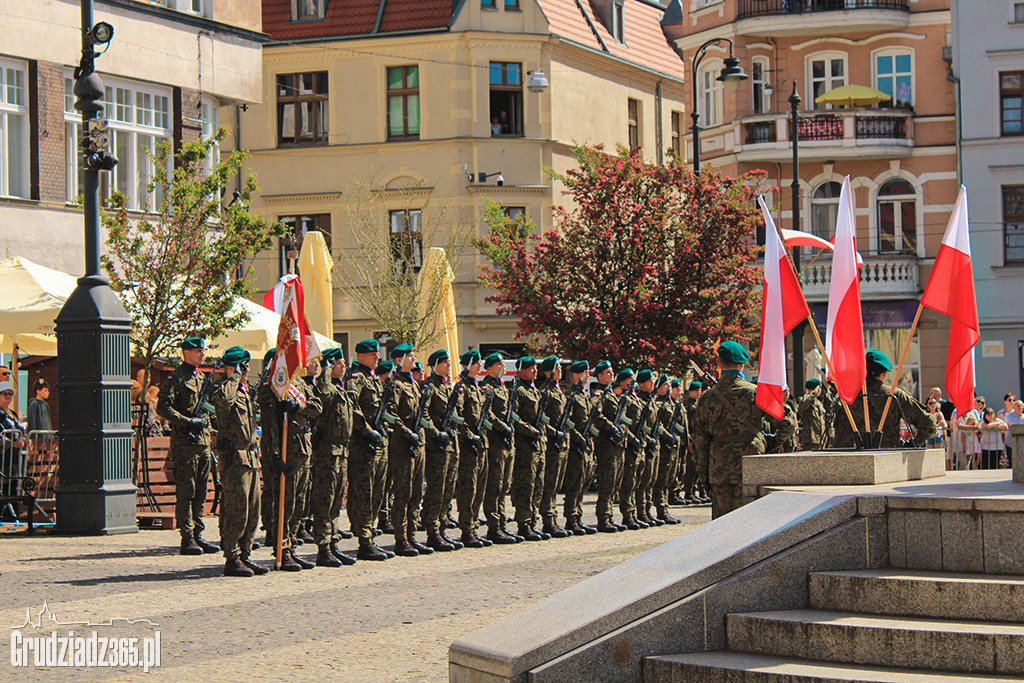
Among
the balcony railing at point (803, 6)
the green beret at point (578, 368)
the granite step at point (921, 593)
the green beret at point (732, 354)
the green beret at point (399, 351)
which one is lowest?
the granite step at point (921, 593)

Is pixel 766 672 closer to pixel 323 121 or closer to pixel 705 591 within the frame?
pixel 705 591

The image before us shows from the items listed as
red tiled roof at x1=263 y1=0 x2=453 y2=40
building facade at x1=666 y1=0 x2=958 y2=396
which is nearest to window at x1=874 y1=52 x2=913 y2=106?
building facade at x1=666 y1=0 x2=958 y2=396

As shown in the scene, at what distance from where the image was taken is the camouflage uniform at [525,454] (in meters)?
16.6

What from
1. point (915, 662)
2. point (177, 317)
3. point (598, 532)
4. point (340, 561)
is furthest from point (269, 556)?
point (915, 662)

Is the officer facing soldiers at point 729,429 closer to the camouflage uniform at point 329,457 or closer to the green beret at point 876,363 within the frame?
the green beret at point 876,363

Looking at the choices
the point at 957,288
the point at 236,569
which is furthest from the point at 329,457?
the point at 957,288

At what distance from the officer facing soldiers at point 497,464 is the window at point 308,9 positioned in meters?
29.2

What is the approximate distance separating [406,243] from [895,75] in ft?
46.1

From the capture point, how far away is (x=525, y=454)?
54.9 ft

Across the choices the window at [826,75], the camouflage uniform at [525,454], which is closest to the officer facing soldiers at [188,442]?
the camouflage uniform at [525,454]

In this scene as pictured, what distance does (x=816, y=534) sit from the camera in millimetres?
8078

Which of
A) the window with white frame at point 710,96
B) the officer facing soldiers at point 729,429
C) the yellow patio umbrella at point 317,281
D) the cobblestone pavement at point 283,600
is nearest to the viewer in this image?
the cobblestone pavement at point 283,600

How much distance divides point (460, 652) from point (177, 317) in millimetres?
14105

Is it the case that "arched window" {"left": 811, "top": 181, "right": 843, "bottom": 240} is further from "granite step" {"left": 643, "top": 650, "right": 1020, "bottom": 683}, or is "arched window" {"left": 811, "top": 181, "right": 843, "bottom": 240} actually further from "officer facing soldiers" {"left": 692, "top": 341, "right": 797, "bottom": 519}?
"granite step" {"left": 643, "top": 650, "right": 1020, "bottom": 683}
